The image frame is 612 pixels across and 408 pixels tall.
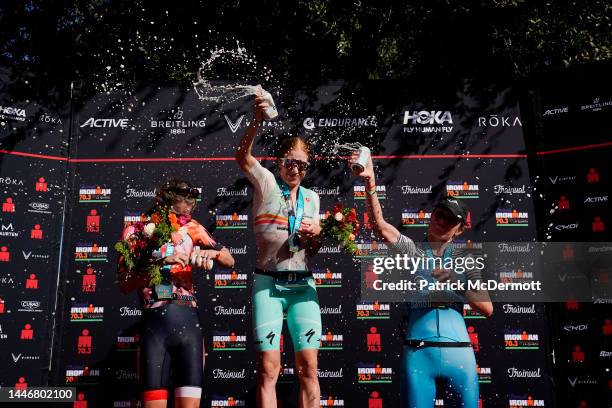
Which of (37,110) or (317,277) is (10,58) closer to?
(37,110)

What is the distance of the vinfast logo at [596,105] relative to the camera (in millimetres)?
6301

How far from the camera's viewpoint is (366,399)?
611 cm

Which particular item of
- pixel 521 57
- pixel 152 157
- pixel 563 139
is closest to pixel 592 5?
pixel 521 57

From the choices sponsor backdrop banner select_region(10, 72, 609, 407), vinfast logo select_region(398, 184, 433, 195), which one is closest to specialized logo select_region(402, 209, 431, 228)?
sponsor backdrop banner select_region(10, 72, 609, 407)

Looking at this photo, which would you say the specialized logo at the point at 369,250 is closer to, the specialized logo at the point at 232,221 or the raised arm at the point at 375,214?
the specialized logo at the point at 232,221

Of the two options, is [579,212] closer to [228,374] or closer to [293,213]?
[293,213]

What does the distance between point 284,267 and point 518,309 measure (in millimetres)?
3290

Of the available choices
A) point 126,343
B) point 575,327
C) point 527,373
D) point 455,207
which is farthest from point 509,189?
point 126,343

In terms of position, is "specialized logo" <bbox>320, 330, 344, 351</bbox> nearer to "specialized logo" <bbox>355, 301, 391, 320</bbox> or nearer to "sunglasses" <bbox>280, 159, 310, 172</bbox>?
"specialized logo" <bbox>355, 301, 391, 320</bbox>

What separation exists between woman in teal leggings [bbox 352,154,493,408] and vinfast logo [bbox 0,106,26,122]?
457 cm

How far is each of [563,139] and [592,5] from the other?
3.38 metres

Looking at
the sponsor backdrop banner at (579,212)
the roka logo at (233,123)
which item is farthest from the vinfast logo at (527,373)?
the roka logo at (233,123)

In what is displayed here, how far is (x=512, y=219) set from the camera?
646cm

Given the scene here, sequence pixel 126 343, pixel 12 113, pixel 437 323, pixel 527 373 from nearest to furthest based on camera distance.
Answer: pixel 437 323
pixel 527 373
pixel 126 343
pixel 12 113
